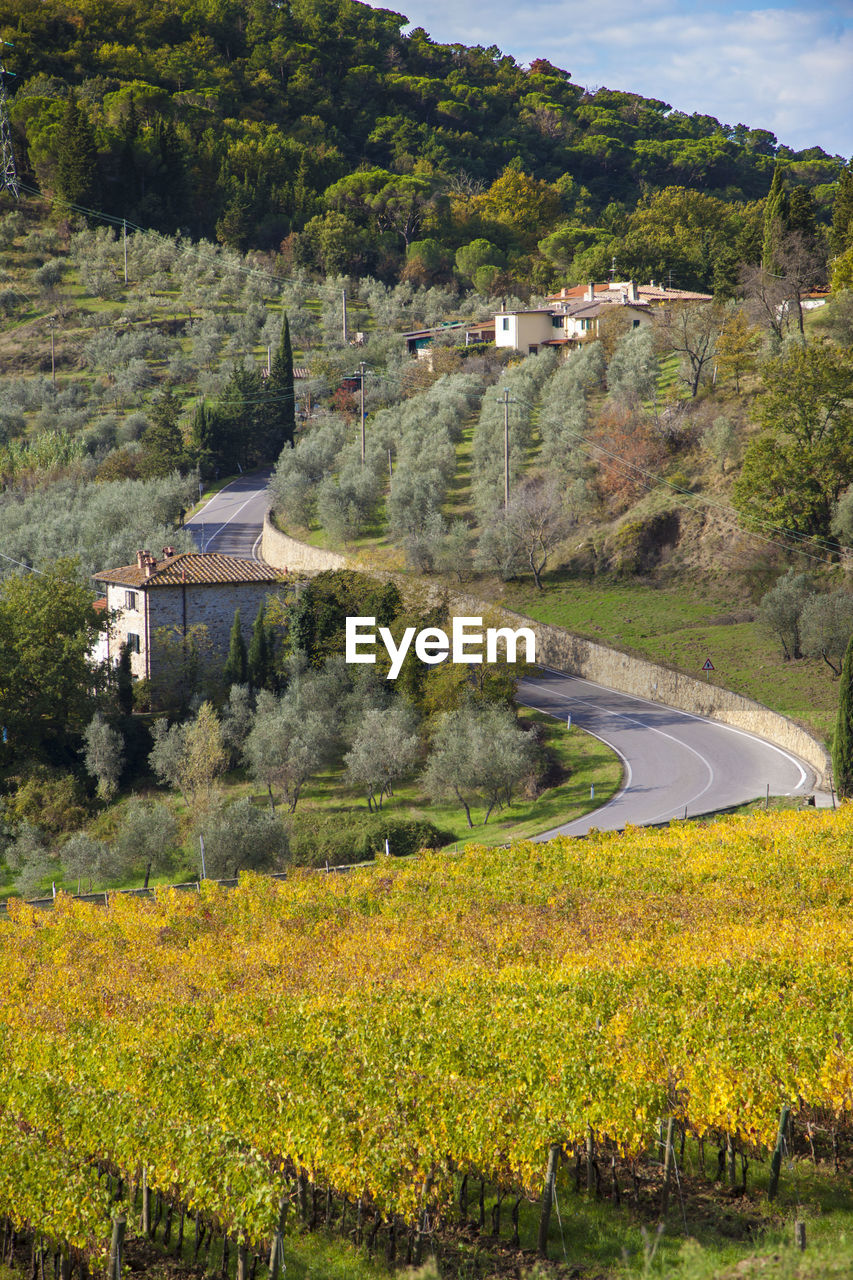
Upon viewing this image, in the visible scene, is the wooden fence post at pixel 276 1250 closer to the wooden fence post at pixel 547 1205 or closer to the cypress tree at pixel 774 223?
the wooden fence post at pixel 547 1205

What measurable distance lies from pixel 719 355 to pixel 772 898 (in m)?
47.7

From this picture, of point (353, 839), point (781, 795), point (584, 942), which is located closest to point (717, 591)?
point (781, 795)

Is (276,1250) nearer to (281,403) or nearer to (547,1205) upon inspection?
(547,1205)

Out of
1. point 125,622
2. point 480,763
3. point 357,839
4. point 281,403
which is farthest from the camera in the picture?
point 281,403

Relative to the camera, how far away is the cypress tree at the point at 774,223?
244 ft

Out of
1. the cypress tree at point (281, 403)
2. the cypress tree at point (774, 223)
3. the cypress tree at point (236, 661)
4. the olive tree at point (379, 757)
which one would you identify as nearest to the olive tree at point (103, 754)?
the cypress tree at point (236, 661)

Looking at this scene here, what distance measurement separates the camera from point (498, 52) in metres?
188

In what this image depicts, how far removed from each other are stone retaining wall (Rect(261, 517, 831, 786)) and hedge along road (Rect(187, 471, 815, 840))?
16.4 inches

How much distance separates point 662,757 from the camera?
4072 cm

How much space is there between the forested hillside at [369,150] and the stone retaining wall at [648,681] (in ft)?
134

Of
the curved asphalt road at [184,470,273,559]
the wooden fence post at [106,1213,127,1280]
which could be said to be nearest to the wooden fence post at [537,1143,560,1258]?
the wooden fence post at [106,1213,127,1280]

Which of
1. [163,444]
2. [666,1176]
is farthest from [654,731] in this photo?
[163,444]
